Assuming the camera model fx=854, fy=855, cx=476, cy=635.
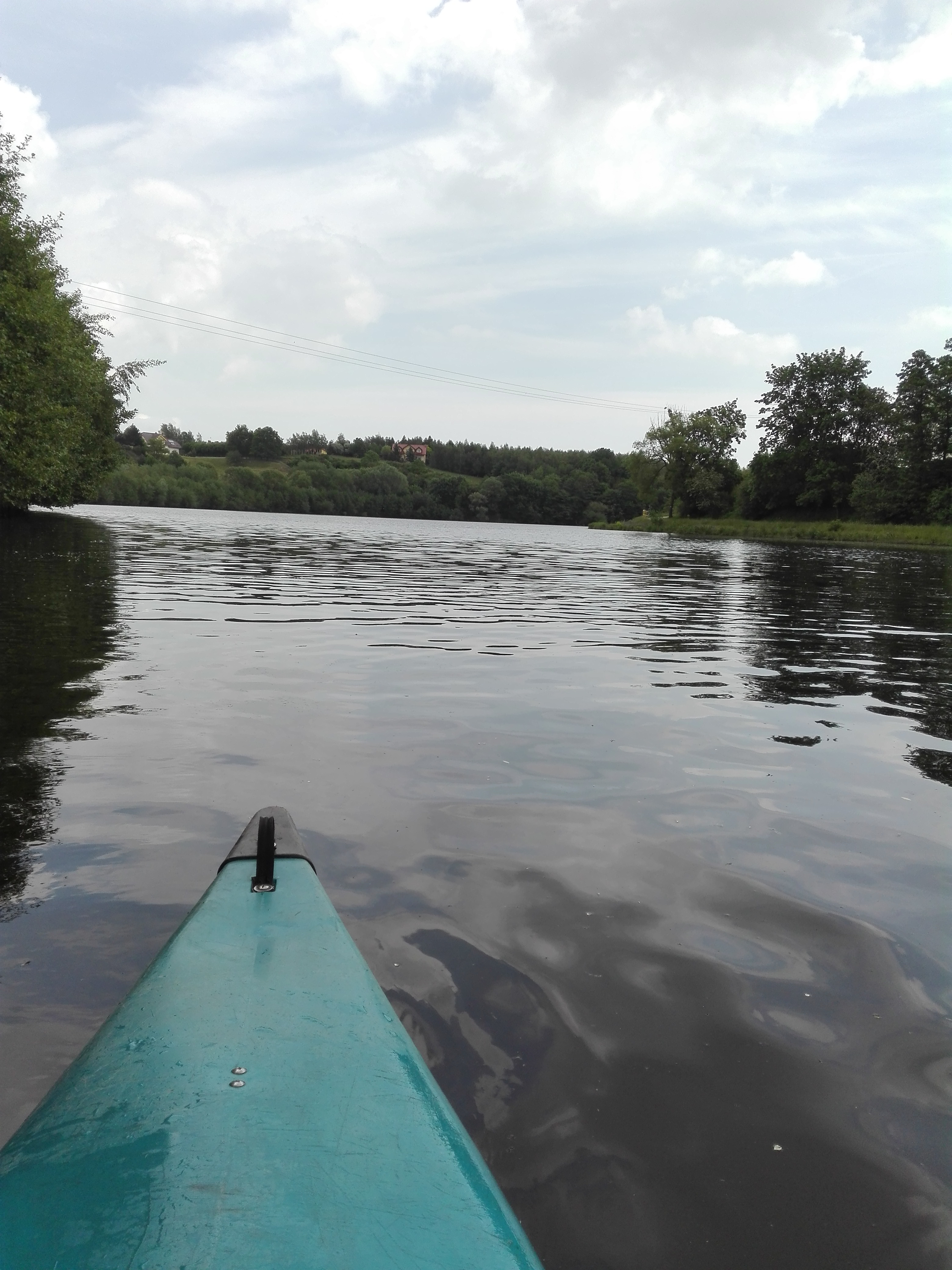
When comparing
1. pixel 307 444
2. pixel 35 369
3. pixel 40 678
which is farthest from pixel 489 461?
pixel 40 678

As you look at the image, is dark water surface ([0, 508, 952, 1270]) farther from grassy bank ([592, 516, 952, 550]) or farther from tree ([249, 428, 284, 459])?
tree ([249, 428, 284, 459])

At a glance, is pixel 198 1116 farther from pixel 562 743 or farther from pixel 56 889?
pixel 562 743

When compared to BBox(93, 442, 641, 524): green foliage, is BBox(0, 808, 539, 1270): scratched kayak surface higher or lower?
lower

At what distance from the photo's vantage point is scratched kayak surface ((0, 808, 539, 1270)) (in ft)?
4.53

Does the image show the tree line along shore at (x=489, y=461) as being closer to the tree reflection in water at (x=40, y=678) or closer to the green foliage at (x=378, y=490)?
the green foliage at (x=378, y=490)

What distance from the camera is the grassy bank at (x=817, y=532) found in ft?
202

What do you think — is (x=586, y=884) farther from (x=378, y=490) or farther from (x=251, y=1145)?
(x=378, y=490)

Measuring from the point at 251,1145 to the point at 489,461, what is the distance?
561ft

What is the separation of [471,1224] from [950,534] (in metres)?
66.2

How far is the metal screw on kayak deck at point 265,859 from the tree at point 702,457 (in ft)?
303

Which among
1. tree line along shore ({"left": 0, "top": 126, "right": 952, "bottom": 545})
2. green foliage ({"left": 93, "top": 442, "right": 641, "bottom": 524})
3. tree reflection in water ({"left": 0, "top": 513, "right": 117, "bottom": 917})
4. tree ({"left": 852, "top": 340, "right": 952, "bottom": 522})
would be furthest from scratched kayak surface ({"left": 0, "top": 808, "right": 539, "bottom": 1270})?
green foliage ({"left": 93, "top": 442, "right": 641, "bottom": 524})

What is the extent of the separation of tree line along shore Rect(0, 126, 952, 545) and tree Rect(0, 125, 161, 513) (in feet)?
0.29

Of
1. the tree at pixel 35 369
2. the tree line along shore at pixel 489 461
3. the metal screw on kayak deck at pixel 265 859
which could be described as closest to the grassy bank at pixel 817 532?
the tree line along shore at pixel 489 461

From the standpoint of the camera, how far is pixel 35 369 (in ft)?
93.2
